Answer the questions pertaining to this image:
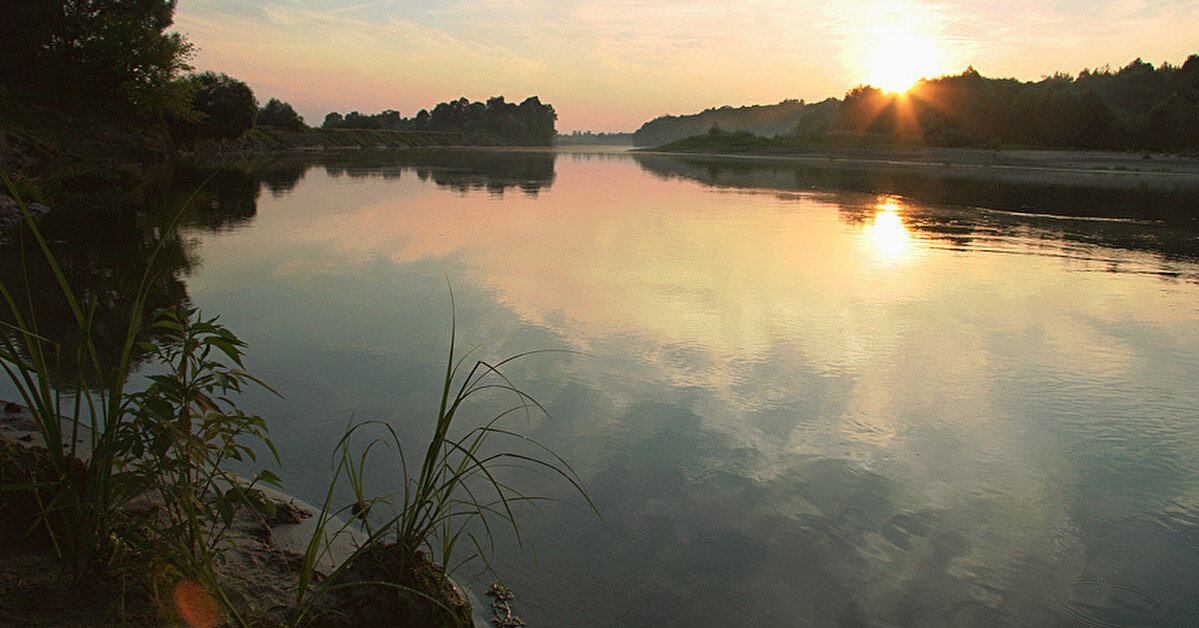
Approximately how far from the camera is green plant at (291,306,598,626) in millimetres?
2031

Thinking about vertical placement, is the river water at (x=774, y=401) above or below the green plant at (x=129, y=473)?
below

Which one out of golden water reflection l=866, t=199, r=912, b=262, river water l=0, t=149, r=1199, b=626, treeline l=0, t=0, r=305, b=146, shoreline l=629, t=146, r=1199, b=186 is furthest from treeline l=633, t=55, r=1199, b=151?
treeline l=0, t=0, r=305, b=146

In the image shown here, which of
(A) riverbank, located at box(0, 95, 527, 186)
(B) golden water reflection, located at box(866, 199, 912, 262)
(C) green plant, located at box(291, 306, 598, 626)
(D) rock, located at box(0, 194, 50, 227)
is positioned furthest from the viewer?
(A) riverbank, located at box(0, 95, 527, 186)

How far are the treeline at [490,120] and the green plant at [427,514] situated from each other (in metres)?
141

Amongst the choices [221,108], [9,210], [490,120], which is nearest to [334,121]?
[490,120]

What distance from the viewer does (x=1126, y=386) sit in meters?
5.20

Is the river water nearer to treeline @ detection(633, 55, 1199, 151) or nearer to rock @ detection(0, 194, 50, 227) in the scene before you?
rock @ detection(0, 194, 50, 227)

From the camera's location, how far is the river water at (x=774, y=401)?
2941 millimetres

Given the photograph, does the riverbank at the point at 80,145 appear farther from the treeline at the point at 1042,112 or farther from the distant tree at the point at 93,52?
the treeline at the point at 1042,112

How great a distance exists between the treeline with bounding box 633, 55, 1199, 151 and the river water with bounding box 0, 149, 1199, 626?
54137 mm

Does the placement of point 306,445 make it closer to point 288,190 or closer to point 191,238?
point 191,238

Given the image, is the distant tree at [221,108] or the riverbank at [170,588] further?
the distant tree at [221,108]

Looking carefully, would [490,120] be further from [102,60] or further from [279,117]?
[102,60]

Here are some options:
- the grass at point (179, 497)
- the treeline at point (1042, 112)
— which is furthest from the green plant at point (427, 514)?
the treeline at point (1042, 112)
